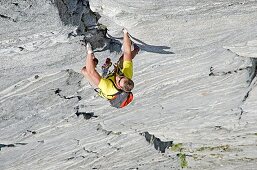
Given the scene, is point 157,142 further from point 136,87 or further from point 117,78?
point 117,78

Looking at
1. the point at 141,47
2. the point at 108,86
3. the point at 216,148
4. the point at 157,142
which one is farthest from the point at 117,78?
the point at 216,148

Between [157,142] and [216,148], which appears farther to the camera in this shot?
[216,148]

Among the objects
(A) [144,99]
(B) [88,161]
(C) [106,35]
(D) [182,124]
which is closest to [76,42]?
(C) [106,35]

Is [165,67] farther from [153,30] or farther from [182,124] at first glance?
[182,124]

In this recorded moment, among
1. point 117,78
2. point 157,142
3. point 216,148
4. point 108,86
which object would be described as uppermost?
point 117,78

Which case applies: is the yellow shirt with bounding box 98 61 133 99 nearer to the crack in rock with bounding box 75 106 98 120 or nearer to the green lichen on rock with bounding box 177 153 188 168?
the crack in rock with bounding box 75 106 98 120

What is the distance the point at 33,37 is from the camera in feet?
26.1

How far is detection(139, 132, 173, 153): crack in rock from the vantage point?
14677 millimetres

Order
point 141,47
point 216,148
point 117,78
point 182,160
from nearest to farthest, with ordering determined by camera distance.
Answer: point 117,78 → point 141,47 → point 216,148 → point 182,160

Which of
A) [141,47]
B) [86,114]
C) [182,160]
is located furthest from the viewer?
[182,160]

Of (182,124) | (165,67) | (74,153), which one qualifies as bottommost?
(74,153)

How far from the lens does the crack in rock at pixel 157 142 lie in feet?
48.2

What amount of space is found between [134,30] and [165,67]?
2167 millimetres

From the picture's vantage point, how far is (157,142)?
1542 centimetres
